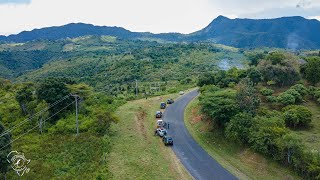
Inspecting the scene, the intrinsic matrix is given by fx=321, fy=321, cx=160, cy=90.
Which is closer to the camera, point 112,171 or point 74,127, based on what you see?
point 112,171

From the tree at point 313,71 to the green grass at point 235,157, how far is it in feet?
97.6

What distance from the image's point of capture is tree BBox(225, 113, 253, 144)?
154ft

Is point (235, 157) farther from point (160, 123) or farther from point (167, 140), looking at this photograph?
point (160, 123)

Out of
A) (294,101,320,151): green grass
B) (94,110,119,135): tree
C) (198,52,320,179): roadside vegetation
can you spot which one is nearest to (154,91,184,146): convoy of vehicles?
(198,52,320,179): roadside vegetation

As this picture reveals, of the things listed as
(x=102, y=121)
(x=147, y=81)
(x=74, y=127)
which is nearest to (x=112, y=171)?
(x=102, y=121)

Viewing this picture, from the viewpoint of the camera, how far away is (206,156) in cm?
4544

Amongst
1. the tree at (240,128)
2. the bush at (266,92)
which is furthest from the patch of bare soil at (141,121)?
the bush at (266,92)

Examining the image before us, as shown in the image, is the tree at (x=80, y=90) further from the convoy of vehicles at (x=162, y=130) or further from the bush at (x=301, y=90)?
the bush at (x=301, y=90)

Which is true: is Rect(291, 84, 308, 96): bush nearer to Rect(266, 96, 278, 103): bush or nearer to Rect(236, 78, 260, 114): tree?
Rect(266, 96, 278, 103): bush

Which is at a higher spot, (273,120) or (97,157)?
(273,120)

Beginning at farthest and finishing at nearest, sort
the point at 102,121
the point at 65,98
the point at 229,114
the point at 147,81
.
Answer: the point at 147,81 → the point at 65,98 → the point at 102,121 → the point at 229,114

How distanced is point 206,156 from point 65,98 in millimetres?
33285

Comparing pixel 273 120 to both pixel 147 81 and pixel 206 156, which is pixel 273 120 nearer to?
pixel 206 156

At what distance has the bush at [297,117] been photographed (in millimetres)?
54188
